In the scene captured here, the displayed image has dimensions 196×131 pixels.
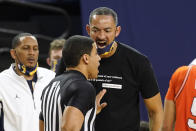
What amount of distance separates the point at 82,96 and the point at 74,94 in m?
0.05

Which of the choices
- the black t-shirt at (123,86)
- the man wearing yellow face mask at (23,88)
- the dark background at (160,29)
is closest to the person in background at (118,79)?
the black t-shirt at (123,86)

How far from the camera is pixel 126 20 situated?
5.92 metres

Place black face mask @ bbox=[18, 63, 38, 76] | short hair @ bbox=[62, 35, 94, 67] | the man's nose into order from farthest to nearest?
black face mask @ bbox=[18, 63, 38, 76] → the man's nose → short hair @ bbox=[62, 35, 94, 67]

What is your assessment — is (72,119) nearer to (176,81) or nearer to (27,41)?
(176,81)

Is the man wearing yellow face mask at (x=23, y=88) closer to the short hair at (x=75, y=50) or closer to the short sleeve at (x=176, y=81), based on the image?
the short hair at (x=75, y=50)

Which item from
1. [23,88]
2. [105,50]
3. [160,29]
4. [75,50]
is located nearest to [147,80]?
[105,50]

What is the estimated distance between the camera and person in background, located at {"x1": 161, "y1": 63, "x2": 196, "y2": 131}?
127 inches

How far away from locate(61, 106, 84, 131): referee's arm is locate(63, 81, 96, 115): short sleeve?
0.09 feet

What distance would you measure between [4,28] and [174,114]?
7019 mm

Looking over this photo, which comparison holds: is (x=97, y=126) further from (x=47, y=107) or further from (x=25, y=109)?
(x=25, y=109)

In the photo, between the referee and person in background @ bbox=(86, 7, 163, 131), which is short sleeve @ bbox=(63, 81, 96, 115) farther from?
person in background @ bbox=(86, 7, 163, 131)

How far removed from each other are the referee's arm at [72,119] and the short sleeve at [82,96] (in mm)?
28

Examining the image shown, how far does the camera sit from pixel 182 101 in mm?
3256

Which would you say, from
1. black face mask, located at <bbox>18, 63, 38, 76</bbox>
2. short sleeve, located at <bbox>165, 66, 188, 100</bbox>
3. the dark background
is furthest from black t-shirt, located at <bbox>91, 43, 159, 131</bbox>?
the dark background
